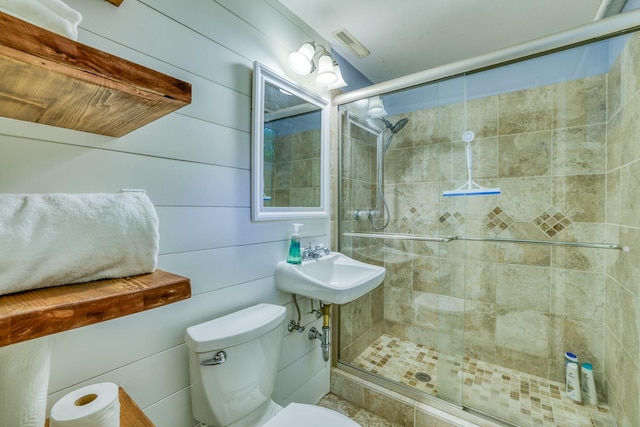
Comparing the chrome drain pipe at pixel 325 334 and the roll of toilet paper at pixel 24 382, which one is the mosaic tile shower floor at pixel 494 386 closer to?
the chrome drain pipe at pixel 325 334

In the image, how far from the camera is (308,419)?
0.99 meters

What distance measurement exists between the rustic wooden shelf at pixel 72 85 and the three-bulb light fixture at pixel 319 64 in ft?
3.01

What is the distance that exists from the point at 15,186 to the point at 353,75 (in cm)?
190

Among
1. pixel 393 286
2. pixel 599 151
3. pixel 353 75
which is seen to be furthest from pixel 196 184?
pixel 599 151

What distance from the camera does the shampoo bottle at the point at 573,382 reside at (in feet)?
5.25

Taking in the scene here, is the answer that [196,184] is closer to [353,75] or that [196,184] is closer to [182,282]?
[182,282]

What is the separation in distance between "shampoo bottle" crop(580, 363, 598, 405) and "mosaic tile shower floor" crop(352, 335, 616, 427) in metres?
0.04

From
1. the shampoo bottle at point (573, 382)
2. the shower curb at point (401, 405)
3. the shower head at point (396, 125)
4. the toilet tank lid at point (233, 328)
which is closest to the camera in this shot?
the toilet tank lid at point (233, 328)

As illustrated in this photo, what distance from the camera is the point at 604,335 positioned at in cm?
163

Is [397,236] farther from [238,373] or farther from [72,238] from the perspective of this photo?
[72,238]

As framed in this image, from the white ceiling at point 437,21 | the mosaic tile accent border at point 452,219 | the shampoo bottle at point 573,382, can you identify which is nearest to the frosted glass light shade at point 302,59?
the white ceiling at point 437,21

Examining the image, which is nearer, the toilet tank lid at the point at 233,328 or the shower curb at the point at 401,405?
the toilet tank lid at the point at 233,328

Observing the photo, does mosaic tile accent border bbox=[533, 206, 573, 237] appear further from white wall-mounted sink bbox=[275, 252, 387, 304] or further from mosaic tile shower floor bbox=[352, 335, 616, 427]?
white wall-mounted sink bbox=[275, 252, 387, 304]

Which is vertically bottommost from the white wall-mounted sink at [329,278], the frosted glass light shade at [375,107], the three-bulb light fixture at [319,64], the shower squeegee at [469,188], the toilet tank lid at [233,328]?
the toilet tank lid at [233,328]
